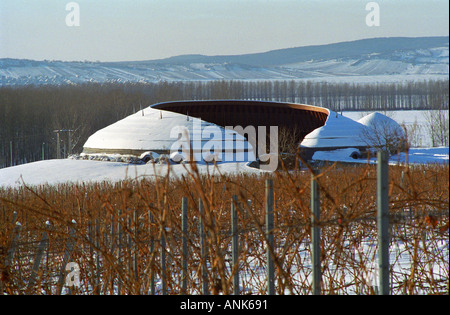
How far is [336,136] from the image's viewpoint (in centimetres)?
2645

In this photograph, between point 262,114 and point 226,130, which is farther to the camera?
point 262,114

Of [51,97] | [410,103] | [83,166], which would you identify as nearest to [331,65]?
[410,103]

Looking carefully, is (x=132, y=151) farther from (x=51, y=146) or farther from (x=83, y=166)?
(x=51, y=146)

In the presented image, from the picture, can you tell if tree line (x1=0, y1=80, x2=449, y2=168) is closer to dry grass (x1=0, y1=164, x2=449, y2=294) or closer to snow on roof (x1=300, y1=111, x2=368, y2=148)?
snow on roof (x1=300, y1=111, x2=368, y2=148)

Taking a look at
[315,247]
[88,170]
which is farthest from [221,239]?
[88,170]

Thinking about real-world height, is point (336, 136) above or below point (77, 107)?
below

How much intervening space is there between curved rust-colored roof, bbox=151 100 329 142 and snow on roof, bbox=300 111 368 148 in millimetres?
2999

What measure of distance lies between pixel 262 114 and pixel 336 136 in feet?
19.2

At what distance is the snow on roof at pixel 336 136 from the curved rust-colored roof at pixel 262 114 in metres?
3.00

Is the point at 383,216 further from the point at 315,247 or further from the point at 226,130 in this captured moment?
the point at 226,130

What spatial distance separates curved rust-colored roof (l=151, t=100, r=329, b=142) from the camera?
103ft

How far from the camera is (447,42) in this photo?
2.34 metres

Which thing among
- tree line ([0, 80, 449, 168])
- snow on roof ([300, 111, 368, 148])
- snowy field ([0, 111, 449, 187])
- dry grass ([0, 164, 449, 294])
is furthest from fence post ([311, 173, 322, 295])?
tree line ([0, 80, 449, 168])

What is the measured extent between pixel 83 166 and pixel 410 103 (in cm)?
6038
